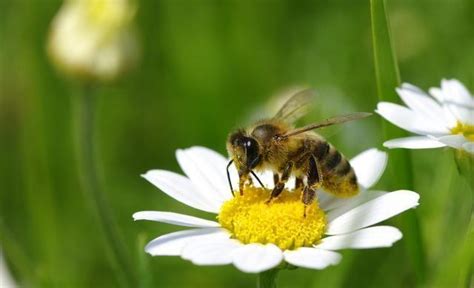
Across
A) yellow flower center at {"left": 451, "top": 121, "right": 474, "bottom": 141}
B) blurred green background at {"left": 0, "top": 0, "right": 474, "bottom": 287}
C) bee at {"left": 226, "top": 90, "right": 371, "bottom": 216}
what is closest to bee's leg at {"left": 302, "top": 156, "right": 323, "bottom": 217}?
bee at {"left": 226, "top": 90, "right": 371, "bottom": 216}

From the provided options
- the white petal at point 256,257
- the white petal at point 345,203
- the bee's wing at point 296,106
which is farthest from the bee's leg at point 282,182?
the bee's wing at point 296,106

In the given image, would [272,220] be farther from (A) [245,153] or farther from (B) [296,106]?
(B) [296,106]

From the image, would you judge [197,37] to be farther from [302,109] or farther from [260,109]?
[302,109]

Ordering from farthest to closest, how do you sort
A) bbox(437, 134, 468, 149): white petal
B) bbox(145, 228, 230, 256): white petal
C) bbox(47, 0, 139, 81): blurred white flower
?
bbox(47, 0, 139, 81): blurred white flower < bbox(437, 134, 468, 149): white petal < bbox(145, 228, 230, 256): white petal

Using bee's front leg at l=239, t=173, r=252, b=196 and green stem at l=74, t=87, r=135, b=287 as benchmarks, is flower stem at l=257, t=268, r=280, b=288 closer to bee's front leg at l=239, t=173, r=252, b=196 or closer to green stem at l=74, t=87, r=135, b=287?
bee's front leg at l=239, t=173, r=252, b=196

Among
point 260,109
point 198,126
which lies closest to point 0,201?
point 198,126
